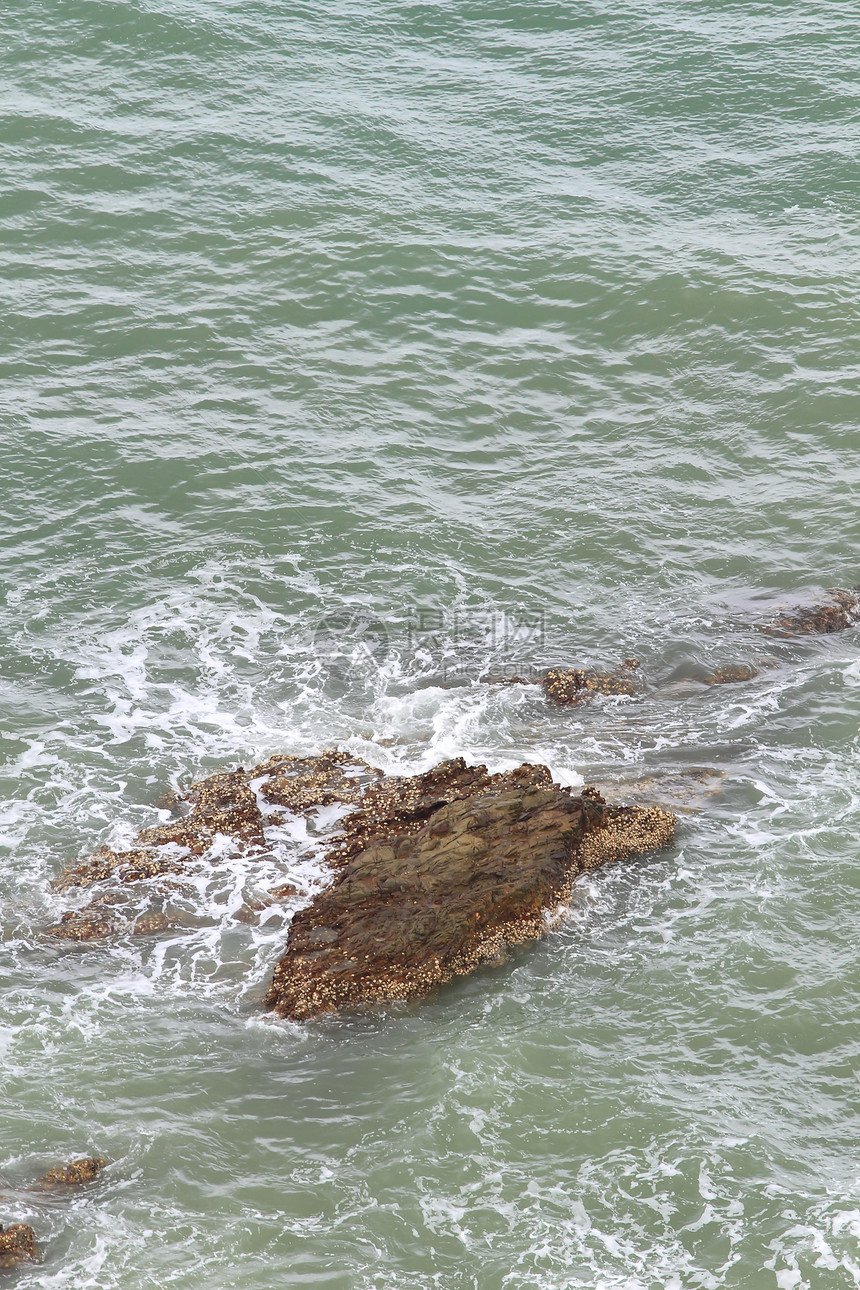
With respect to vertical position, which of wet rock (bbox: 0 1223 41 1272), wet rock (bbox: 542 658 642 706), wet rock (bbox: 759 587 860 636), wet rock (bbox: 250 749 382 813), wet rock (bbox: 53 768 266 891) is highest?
wet rock (bbox: 759 587 860 636)

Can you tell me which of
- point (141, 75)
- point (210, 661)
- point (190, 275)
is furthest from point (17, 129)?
point (210, 661)

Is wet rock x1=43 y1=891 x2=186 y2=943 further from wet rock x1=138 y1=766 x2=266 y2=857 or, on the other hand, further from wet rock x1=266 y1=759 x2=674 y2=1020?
wet rock x1=266 y1=759 x2=674 y2=1020

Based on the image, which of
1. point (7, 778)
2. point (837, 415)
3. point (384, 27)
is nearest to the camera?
point (7, 778)

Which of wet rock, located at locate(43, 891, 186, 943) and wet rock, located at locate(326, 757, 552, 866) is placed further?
wet rock, located at locate(326, 757, 552, 866)

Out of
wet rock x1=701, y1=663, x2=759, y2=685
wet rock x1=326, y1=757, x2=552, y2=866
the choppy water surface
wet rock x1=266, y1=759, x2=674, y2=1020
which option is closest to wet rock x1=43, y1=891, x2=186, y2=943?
the choppy water surface

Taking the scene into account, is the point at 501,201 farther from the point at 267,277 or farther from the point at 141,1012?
the point at 141,1012

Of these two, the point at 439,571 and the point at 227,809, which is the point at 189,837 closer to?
the point at 227,809
